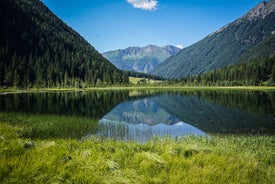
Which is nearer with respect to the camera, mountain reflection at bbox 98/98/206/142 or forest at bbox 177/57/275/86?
mountain reflection at bbox 98/98/206/142

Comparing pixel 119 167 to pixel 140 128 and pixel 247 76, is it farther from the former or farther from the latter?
pixel 247 76

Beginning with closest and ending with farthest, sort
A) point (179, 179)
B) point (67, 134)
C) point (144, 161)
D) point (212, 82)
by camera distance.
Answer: point (179, 179)
point (144, 161)
point (67, 134)
point (212, 82)

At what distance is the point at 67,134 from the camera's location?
21625 mm

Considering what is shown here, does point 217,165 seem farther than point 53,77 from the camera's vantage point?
No

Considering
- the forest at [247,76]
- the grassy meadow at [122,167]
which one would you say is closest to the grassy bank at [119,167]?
the grassy meadow at [122,167]

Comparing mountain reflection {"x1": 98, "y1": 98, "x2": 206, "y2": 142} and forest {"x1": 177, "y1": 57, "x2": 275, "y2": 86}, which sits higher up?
forest {"x1": 177, "y1": 57, "x2": 275, "y2": 86}

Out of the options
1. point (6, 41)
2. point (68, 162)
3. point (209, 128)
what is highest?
point (6, 41)

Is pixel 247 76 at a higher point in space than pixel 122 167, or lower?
higher

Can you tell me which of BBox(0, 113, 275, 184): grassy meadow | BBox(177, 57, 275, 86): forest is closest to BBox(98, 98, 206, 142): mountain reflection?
BBox(0, 113, 275, 184): grassy meadow

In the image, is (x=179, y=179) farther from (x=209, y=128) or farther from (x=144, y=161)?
(x=209, y=128)

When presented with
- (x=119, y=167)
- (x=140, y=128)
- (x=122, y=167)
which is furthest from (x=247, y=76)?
(x=119, y=167)

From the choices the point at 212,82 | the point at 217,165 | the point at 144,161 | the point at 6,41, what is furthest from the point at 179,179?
the point at 6,41

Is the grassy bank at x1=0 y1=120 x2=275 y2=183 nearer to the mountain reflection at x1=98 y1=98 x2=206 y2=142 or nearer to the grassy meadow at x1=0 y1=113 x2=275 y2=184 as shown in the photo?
the grassy meadow at x1=0 y1=113 x2=275 y2=184

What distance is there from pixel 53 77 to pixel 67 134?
520 ft
